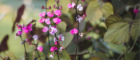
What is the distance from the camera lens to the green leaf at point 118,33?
0.27m

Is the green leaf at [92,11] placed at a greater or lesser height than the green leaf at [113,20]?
greater

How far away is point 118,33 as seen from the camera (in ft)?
0.92

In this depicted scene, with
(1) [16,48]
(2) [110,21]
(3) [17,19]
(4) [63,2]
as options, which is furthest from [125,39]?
(1) [16,48]

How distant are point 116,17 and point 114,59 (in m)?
0.19

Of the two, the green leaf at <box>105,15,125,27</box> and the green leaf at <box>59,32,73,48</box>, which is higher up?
the green leaf at <box>105,15,125,27</box>

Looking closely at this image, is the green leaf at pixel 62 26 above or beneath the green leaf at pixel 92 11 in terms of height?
beneath

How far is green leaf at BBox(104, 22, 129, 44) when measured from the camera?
0.27 metres

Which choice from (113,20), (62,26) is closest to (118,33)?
(113,20)

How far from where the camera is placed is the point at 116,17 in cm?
28

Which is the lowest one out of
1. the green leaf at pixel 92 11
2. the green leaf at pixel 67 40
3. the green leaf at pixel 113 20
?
the green leaf at pixel 67 40

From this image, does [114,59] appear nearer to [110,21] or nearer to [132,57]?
[132,57]

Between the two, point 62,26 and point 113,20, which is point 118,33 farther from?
point 62,26

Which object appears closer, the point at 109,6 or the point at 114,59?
the point at 109,6

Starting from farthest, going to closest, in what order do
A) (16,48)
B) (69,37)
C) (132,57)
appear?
(16,48), (132,57), (69,37)
